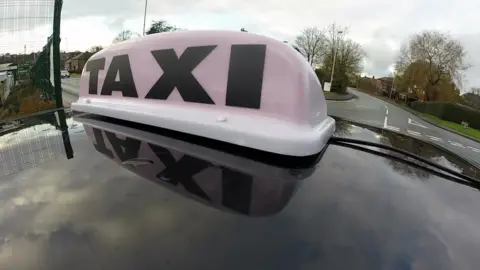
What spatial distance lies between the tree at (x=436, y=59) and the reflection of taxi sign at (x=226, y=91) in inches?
1877

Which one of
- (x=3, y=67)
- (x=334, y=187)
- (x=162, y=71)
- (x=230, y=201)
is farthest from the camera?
(x=3, y=67)

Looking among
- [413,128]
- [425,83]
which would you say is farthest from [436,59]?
[413,128]

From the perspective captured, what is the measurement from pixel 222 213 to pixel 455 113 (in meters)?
36.6

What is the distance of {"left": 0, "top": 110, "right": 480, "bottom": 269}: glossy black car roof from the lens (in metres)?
0.92

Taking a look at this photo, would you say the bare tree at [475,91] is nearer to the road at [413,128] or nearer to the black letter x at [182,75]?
the road at [413,128]

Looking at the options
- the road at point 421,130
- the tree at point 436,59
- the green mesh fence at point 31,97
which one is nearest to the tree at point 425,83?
the tree at point 436,59

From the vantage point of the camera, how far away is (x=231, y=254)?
922 millimetres

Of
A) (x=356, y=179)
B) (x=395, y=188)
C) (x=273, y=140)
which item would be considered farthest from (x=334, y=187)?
(x=273, y=140)

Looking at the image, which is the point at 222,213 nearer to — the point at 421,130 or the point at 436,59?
the point at 421,130

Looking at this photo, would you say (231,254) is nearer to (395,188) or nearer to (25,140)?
(395,188)

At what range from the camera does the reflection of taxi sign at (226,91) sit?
1.85m

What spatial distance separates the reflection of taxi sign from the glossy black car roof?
0.17 m

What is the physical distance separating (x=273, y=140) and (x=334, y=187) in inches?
17.3

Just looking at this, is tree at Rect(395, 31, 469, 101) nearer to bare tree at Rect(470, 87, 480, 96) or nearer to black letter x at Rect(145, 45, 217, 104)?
bare tree at Rect(470, 87, 480, 96)
